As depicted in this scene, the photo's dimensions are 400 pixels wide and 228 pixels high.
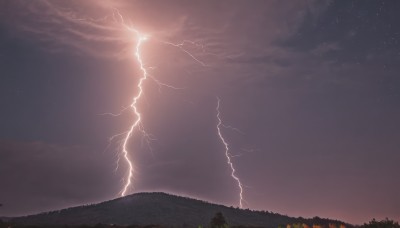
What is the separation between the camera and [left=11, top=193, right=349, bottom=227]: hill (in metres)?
81.3

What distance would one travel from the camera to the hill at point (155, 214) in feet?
267

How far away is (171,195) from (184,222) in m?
26.2

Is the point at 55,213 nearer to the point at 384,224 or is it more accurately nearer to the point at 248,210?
the point at 248,210

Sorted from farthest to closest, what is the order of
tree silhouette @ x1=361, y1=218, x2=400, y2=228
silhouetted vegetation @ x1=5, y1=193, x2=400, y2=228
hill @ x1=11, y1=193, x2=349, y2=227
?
hill @ x1=11, y1=193, x2=349, y2=227 → silhouetted vegetation @ x1=5, y1=193, x2=400, y2=228 → tree silhouette @ x1=361, y1=218, x2=400, y2=228

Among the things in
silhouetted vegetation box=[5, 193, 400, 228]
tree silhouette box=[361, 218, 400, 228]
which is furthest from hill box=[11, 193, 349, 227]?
tree silhouette box=[361, 218, 400, 228]

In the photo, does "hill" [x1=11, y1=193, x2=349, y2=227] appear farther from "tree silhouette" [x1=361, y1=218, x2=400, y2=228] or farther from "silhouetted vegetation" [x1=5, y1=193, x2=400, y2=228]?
"tree silhouette" [x1=361, y1=218, x2=400, y2=228]

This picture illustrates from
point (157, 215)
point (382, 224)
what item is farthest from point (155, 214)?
point (382, 224)

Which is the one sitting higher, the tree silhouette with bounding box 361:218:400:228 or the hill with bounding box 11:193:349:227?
the hill with bounding box 11:193:349:227

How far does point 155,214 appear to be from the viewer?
8725cm

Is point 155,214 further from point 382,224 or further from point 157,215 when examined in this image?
point 382,224

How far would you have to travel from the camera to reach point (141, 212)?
8844 centimetres

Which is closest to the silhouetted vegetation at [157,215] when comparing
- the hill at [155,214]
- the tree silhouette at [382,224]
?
the hill at [155,214]

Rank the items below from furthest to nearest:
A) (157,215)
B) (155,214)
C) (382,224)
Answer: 1. (155,214)
2. (157,215)
3. (382,224)

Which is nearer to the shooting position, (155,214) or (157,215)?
(157,215)
